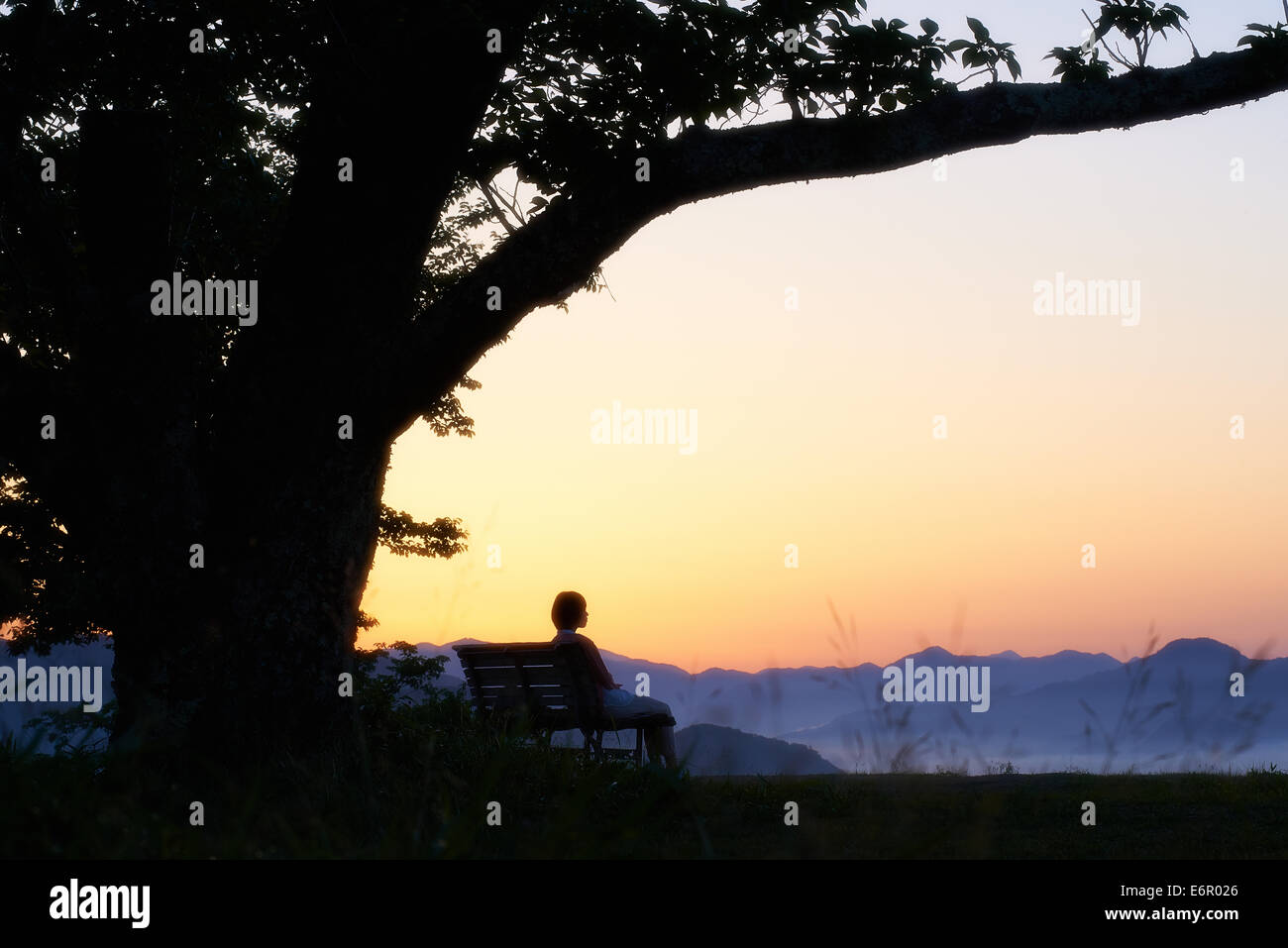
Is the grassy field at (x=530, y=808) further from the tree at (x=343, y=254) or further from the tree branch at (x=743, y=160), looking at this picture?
the tree branch at (x=743, y=160)

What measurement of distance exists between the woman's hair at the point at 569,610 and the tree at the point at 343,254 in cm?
259

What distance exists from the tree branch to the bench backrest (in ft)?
8.51

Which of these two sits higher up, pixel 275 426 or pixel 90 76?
pixel 90 76

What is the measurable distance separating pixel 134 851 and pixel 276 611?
3754 millimetres

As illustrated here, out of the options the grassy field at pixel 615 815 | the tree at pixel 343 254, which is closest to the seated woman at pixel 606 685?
the grassy field at pixel 615 815

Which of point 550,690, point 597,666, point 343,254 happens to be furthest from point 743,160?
point 550,690

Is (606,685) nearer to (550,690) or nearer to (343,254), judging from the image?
(550,690)

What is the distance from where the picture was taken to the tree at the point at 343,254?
7.16 metres

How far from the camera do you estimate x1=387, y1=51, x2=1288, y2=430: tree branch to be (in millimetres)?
7211

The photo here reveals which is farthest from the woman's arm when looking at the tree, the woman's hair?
the tree

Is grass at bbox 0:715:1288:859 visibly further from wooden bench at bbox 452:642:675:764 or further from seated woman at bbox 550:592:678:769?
wooden bench at bbox 452:642:675:764
